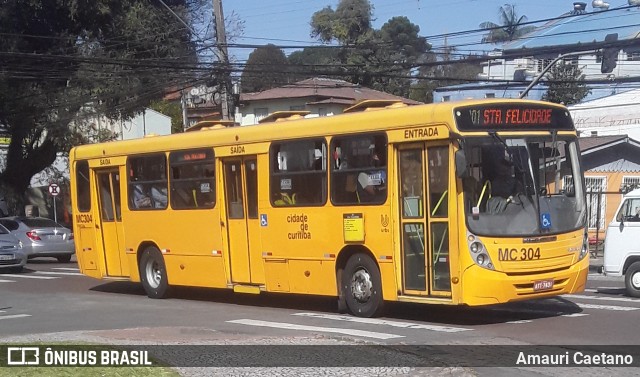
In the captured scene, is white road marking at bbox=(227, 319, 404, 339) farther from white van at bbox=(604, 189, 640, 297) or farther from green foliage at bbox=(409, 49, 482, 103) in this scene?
green foliage at bbox=(409, 49, 482, 103)

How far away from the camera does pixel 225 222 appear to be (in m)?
16.8

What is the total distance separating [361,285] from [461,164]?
294cm

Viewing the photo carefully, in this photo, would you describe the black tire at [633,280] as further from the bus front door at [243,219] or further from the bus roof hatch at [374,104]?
the bus front door at [243,219]

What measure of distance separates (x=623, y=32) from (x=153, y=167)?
5181 cm

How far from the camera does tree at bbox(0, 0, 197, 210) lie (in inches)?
1441

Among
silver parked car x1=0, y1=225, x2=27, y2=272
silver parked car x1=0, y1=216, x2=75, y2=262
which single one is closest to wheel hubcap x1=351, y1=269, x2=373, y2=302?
silver parked car x1=0, y1=225, x2=27, y2=272

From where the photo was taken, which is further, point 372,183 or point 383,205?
point 372,183

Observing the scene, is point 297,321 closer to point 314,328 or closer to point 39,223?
point 314,328

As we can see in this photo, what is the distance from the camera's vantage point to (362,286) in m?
14.4

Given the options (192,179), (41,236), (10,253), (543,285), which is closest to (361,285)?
(543,285)

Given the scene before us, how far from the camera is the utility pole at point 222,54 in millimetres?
28078

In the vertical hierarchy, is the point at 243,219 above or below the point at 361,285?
above

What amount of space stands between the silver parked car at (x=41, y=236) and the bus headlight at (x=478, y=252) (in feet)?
69.3

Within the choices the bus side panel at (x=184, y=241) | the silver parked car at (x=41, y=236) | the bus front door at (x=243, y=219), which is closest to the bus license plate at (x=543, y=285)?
the bus front door at (x=243, y=219)
